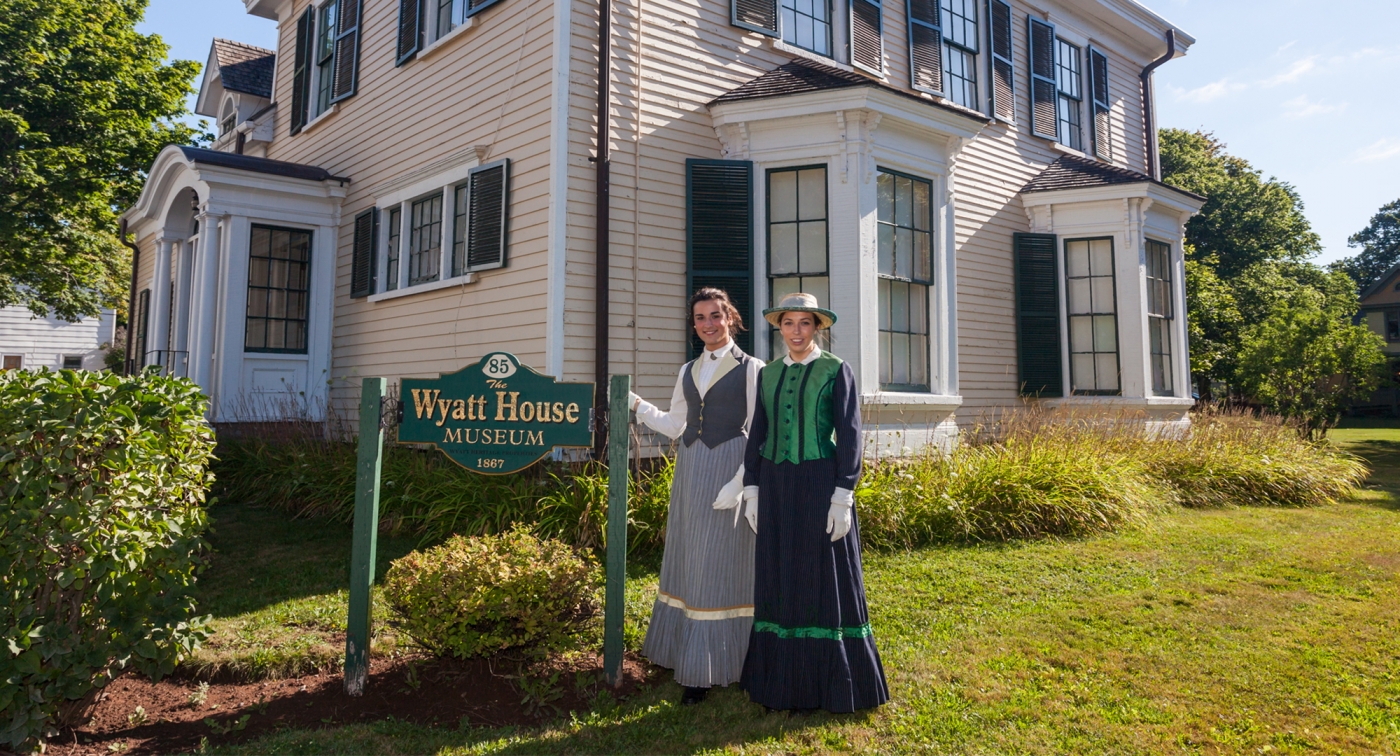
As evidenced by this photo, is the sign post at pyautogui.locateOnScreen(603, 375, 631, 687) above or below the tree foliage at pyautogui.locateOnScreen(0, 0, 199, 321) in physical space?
below

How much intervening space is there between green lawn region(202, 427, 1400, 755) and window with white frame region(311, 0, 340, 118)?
23.5 ft

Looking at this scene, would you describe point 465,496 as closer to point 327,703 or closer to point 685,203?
point 327,703

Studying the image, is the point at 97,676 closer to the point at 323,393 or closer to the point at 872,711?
the point at 872,711

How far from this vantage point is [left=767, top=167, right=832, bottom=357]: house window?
7859 mm

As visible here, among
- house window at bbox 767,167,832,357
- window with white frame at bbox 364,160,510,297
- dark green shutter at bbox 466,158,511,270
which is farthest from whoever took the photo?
house window at bbox 767,167,832,357

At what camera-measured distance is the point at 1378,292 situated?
132 feet

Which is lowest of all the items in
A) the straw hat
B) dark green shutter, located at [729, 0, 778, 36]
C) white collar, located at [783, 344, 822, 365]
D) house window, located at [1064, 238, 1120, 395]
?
white collar, located at [783, 344, 822, 365]

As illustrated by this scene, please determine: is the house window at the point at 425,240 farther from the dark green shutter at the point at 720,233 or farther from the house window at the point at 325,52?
the house window at the point at 325,52

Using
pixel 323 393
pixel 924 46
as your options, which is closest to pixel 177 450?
pixel 323 393

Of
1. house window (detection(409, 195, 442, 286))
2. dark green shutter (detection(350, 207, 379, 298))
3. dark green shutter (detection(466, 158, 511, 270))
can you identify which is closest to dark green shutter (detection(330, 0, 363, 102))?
dark green shutter (detection(350, 207, 379, 298))

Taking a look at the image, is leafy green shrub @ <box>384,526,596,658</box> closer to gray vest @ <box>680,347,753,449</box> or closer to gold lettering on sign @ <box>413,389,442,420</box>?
gold lettering on sign @ <box>413,389,442,420</box>

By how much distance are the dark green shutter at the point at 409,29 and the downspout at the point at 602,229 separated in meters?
3.01

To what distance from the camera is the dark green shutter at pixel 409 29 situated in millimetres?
9180

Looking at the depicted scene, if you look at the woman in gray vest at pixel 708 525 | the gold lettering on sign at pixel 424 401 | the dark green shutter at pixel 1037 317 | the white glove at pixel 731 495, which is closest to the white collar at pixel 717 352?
the woman in gray vest at pixel 708 525
